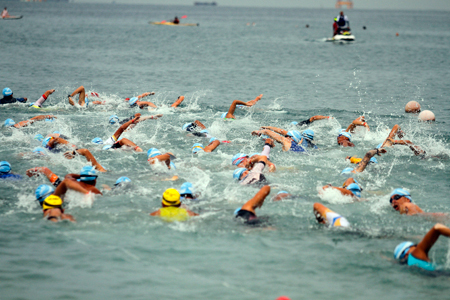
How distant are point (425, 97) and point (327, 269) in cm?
1976

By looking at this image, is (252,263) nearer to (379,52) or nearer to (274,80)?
(274,80)

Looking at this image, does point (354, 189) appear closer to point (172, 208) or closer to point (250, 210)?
point (250, 210)

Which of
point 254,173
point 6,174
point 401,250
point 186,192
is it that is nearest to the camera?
point 401,250

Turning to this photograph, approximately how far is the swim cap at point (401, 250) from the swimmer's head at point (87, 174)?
6051 millimetres

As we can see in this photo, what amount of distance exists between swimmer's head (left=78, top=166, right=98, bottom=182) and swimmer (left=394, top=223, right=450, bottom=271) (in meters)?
6.08

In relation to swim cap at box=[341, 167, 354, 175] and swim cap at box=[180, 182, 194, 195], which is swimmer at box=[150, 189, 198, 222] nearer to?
swim cap at box=[180, 182, 194, 195]

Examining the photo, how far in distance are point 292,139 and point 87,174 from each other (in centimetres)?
619

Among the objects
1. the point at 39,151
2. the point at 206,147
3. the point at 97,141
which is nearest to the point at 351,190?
the point at 206,147

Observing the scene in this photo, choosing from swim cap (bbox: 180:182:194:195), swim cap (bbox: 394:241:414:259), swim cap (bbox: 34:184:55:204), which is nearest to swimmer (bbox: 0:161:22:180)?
swim cap (bbox: 34:184:55:204)

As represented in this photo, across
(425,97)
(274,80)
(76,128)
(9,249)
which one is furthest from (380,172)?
(274,80)

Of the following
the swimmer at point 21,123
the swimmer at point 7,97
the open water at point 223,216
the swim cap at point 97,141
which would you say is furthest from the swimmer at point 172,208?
the swimmer at point 7,97

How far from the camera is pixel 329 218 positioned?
27.3 feet

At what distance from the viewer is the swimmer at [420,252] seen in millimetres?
6746

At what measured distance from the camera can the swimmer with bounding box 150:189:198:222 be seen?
856cm
